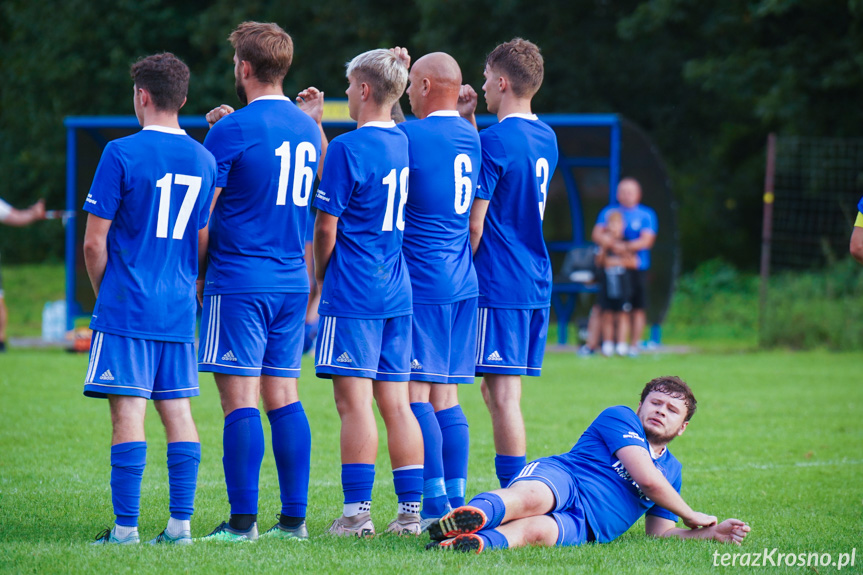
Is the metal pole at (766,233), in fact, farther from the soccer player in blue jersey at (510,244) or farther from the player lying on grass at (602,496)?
the player lying on grass at (602,496)

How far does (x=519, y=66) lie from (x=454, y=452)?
2018 millimetres

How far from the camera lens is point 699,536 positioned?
15.8 ft

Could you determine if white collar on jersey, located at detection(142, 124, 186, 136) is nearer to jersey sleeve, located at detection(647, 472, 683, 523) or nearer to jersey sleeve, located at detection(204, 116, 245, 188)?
jersey sleeve, located at detection(204, 116, 245, 188)

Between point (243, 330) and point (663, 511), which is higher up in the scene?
point (243, 330)


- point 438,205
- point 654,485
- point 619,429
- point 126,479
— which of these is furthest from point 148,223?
point 654,485

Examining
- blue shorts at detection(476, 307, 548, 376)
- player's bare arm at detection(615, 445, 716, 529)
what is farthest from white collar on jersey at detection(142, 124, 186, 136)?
player's bare arm at detection(615, 445, 716, 529)

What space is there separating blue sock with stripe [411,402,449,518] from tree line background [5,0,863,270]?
16.0m

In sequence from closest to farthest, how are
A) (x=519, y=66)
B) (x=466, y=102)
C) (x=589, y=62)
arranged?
(x=519, y=66), (x=466, y=102), (x=589, y=62)

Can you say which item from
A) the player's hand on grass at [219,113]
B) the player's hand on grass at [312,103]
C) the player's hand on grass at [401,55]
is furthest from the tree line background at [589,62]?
the player's hand on grass at [219,113]

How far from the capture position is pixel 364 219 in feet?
15.8

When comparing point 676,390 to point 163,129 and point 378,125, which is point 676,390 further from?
point 163,129

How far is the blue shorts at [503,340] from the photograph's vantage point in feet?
17.6

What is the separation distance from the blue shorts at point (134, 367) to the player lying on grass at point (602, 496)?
1.32m

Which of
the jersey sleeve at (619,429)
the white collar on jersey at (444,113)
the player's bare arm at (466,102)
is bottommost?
the jersey sleeve at (619,429)
